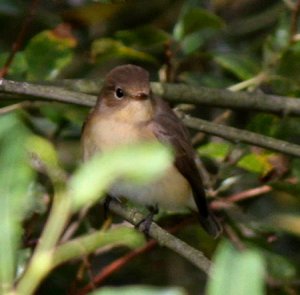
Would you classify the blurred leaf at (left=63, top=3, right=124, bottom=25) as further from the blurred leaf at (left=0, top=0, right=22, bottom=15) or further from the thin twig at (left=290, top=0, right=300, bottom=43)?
the thin twig at (left=290, top=0, right=300, bottom=43)

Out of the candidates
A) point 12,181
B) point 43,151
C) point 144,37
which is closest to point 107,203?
point 144,37

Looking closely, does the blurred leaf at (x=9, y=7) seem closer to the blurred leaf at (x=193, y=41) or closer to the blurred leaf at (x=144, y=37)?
the blurred leaf at (x=144, y=37)

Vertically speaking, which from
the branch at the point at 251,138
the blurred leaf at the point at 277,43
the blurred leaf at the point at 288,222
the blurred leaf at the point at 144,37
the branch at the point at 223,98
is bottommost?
the blurred leaf at the point at 288,222

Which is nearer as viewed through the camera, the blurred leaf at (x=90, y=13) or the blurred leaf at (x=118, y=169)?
the blurred leaf at (x=118, y=169)

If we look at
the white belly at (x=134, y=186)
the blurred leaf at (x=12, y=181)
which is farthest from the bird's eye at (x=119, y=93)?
the blurred leaf at (x=12, y=181)

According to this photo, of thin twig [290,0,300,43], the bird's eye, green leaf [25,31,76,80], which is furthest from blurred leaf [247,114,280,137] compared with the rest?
green leaf [25,31,76,80]

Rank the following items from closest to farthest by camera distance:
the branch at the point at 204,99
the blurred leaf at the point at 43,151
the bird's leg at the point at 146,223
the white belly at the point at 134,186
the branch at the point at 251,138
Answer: the blurred leaf at the point at 43,151 → the bird's leg at the point at 146,223 → the branch at the point at 204,99 → the branch at the point at 251,138 → the white belly at the point at 134,186

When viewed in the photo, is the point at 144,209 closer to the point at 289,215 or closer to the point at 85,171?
the point at 289,215

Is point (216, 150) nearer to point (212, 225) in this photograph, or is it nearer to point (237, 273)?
point (212, 225)
